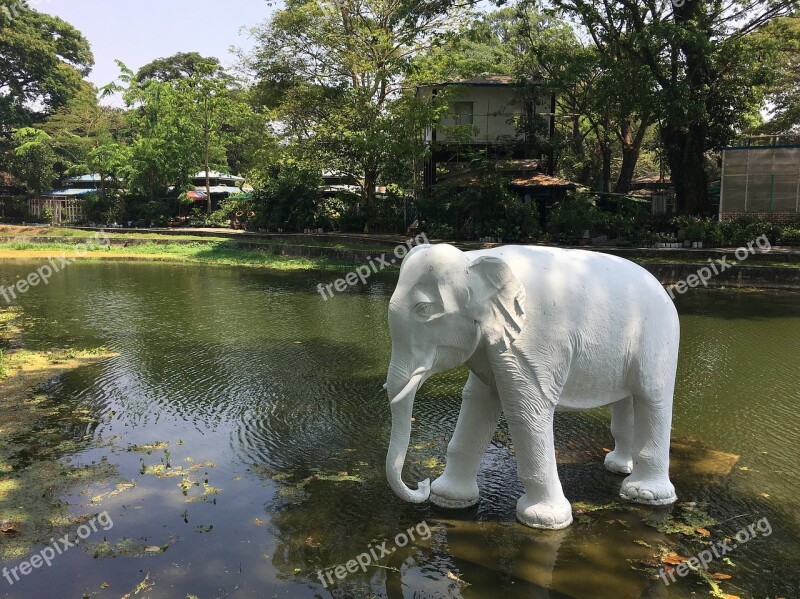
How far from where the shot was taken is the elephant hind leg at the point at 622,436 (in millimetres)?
4824

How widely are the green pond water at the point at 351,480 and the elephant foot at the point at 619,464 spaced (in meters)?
0.09

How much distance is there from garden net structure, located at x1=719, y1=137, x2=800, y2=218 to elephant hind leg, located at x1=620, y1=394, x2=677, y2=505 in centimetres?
1939

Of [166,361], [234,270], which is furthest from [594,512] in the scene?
[234,270]

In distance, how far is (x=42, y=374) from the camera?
26.3ft

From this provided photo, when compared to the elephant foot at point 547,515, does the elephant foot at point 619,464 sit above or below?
below

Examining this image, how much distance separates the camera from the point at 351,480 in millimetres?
5000

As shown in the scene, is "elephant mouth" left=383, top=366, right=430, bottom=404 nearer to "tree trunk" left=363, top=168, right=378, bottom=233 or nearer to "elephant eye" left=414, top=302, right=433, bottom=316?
"elephant eye" left=414, top=302, right=433, bottom=316

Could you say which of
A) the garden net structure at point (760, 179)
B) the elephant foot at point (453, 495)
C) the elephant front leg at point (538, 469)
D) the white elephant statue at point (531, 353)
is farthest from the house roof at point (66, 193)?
the elephant front leg at point (538, 469)

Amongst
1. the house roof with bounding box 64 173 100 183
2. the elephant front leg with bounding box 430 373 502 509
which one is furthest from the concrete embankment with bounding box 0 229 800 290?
the house roof with bounding box 64 173 100 183

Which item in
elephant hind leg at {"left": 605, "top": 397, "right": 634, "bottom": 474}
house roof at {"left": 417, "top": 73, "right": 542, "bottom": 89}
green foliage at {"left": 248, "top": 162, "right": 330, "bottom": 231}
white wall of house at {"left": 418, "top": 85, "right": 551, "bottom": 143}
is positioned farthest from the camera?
green foliage at {"left": 248, "top": 162, "right": 330, "bottom": 231}

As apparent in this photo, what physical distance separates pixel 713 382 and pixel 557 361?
4.74 m

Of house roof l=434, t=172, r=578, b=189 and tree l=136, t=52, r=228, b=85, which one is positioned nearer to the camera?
house roof l=434, t=172, r=578, b=189

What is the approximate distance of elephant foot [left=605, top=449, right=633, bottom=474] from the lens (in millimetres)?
5051

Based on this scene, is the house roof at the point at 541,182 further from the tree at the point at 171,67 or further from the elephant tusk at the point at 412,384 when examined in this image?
the tree at the point at 171,67
